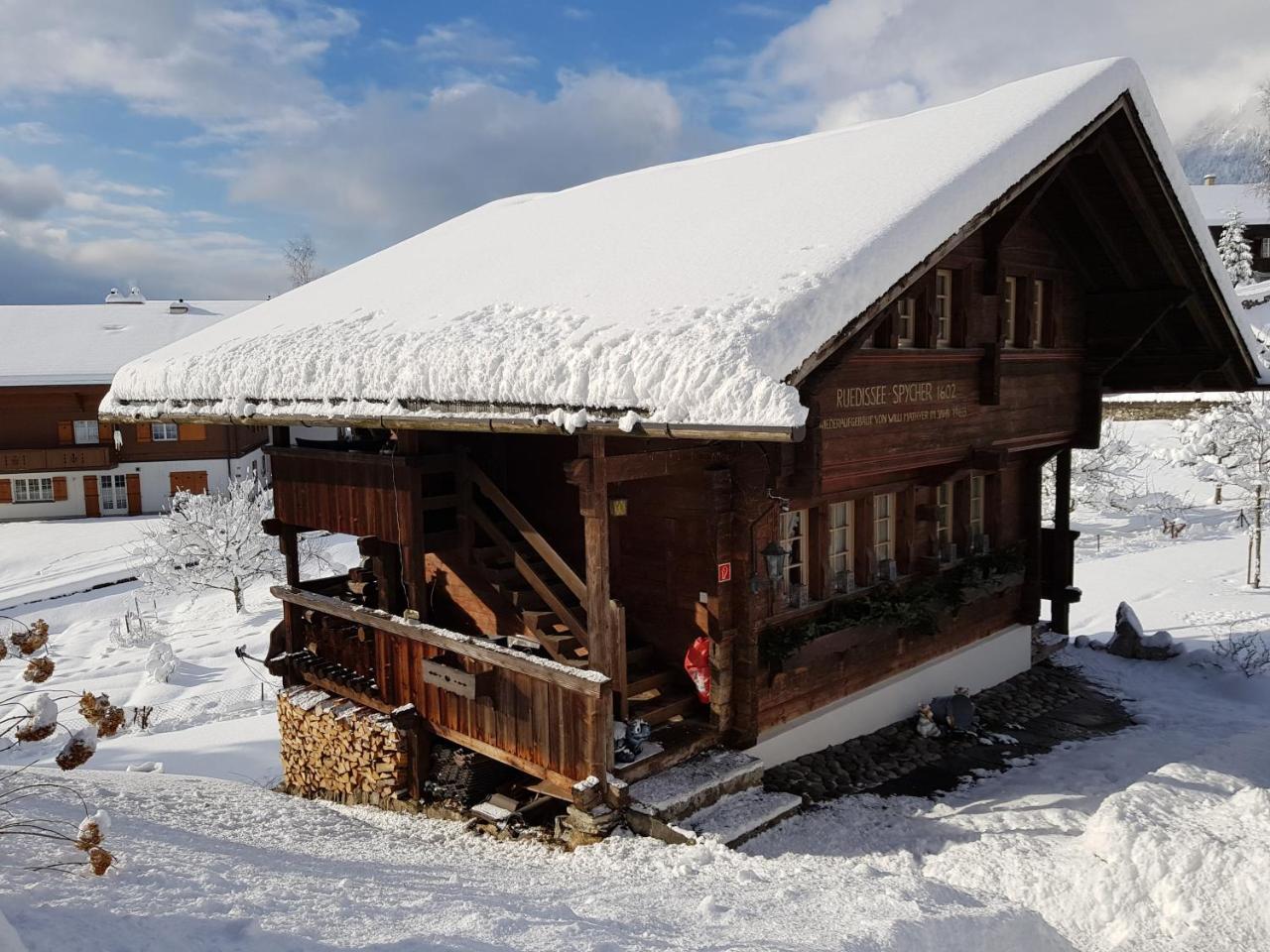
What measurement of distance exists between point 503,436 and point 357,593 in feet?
9.17

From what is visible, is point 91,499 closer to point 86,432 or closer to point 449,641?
point 86,432

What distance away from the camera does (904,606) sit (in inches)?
385

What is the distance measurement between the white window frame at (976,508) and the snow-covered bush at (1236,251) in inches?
1944

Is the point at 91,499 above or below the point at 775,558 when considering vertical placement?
below

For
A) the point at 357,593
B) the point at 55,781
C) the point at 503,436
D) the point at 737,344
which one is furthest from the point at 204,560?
the point at 737,344

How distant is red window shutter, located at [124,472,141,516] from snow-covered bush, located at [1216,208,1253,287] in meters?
56.0

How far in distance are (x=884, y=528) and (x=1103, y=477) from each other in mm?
23377

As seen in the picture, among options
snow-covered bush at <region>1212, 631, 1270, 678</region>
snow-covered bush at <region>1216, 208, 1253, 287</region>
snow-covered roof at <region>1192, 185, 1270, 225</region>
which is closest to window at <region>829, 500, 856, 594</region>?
snow-covered bush at <region>1212, 631, 1270, 678</region>

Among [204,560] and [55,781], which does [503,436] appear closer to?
[55,781]

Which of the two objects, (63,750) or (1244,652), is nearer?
(63,750)

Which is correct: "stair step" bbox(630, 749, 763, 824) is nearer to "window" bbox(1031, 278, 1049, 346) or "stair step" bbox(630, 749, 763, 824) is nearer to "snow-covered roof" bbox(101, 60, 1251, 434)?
"snow-covered roof" bbox(101, 60, 1251, 434)

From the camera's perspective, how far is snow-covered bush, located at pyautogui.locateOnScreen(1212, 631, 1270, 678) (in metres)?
12.6

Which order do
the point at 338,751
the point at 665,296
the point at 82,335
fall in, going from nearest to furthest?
the point at 665,296, the point at 338,751, the point at 82,335

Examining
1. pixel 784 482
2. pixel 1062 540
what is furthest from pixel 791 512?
pixel 1062 540
